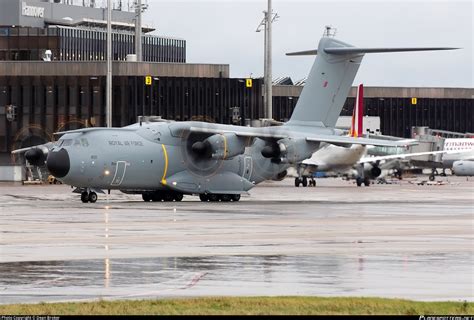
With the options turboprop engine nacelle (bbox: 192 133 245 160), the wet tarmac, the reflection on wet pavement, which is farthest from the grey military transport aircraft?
the reflection on wet pavement

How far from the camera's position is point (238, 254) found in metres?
28.5

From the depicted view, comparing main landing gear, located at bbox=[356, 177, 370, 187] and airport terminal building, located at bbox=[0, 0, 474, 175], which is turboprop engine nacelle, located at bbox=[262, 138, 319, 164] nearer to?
main landing gear, located at bbox=[356, 177, 370, 187]

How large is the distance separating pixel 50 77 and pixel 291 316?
96739mm

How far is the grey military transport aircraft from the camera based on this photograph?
58312mm

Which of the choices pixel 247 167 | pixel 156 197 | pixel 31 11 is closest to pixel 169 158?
pixel 156 197

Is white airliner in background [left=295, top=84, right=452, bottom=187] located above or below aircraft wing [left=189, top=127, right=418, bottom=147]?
below

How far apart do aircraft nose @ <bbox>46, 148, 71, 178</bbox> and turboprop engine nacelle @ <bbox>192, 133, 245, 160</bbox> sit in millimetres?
7883

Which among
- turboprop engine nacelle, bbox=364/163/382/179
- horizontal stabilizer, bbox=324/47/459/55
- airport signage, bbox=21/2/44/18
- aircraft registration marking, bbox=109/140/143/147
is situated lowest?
turboprop engine nacelle, bbox=364/163/382/179

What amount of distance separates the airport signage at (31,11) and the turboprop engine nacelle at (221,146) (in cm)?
8599

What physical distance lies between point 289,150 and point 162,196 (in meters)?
7.13

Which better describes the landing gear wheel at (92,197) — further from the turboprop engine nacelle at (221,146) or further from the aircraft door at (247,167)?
the aircraft door at (247,167)

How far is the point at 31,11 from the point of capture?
145000mm

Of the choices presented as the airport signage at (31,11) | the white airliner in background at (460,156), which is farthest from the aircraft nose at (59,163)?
the airport signage at (31,11)

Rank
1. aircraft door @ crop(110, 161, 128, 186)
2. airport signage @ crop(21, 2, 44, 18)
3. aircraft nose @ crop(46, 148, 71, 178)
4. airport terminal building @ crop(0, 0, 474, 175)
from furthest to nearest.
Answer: airport signage @ crop(21, 2, 44, 18)
airport terminal building @ crop(0, 0, 474, 175)
aircraft door @ crop(110, 161, 128, 186)
aircraft nose @ crop(46, 148, 71, 178)
